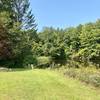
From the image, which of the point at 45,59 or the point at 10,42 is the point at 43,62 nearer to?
the point at 45,59

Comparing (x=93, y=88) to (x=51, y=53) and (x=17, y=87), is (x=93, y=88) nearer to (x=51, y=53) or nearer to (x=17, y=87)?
(x=17, y=87)

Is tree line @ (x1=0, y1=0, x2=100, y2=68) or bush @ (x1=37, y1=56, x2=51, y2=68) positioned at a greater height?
tree line @ (x1=0, y1=0, x2=100, y2=68)

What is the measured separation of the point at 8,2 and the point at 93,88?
945 inches

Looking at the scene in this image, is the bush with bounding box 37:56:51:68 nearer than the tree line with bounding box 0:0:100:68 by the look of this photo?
No

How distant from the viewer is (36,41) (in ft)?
149

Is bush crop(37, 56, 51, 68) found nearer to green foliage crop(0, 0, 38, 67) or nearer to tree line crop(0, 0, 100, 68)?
tree line crop(0, 0, 100, 68)

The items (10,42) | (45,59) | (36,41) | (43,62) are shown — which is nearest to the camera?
(10,42)

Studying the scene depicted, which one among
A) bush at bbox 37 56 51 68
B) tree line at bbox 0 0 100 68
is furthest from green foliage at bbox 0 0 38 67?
Answer: bush at bbox 37 56 51 68

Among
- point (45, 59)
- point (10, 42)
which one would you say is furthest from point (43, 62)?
point (10, 42)

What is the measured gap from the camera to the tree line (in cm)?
2941

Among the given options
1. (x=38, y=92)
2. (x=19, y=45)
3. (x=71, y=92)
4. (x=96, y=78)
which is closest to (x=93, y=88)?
(x=96, y=78)

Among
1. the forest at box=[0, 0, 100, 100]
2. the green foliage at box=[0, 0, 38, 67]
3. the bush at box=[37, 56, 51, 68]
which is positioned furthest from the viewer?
the bush at box=[37, 56, 51, 68]

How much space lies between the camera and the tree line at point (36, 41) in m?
29.4

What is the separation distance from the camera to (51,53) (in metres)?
39.1
